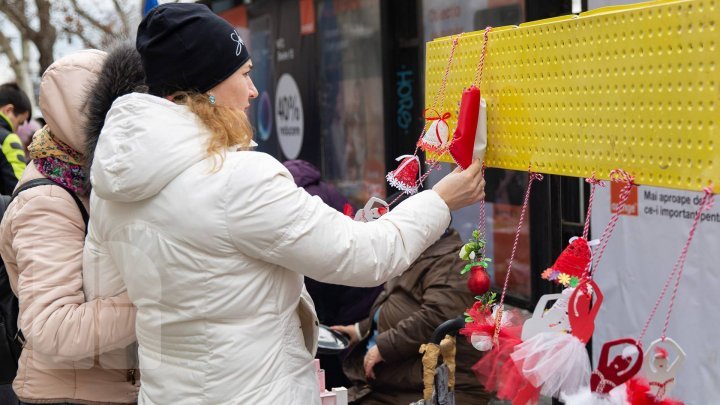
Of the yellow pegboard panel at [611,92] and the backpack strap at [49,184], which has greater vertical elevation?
the yellow pegboard panel at [611,92]

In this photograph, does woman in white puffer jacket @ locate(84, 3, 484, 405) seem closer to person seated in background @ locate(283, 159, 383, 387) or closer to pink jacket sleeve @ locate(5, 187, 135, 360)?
pink jacket sleeve @ locate(5, 187, 135, 360)

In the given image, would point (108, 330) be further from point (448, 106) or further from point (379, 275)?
point (448, 106)

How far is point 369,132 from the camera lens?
7.10 meters

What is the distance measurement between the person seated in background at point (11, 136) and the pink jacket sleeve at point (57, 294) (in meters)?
3.26

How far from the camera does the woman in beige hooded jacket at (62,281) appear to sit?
243 centimetres

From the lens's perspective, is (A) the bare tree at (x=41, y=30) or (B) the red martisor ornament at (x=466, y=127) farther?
(A) the bare tree at (x=41, y=30)

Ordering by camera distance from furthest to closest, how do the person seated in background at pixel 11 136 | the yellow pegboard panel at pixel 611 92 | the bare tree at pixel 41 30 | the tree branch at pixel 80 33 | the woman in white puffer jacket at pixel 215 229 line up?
the tree branch at pixel 80 33 → the bare tree at pixel 41 30 → the person seated in background at pixel 11 136 → the woman in white puffer jacket at pixel 215 229 → the yellow pegboard panel at pixel 611 92

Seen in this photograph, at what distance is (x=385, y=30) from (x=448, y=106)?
410cm

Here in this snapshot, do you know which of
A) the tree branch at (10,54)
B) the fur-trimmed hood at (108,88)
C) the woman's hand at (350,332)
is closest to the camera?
the fur-trimmed hood at (108,88)

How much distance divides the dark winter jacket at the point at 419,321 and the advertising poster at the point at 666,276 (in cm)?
65

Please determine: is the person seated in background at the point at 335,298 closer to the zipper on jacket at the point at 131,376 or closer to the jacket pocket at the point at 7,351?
the jacket pocket at the point at 7,351

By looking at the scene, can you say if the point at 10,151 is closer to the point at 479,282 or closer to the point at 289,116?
the point at 289,116

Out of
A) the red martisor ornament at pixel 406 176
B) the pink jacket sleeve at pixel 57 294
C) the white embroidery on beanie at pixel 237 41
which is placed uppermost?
the white embroidery on beanie at pixel 237 41

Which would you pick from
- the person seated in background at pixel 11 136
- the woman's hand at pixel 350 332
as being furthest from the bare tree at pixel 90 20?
the woman's hand at pixel 350 332
